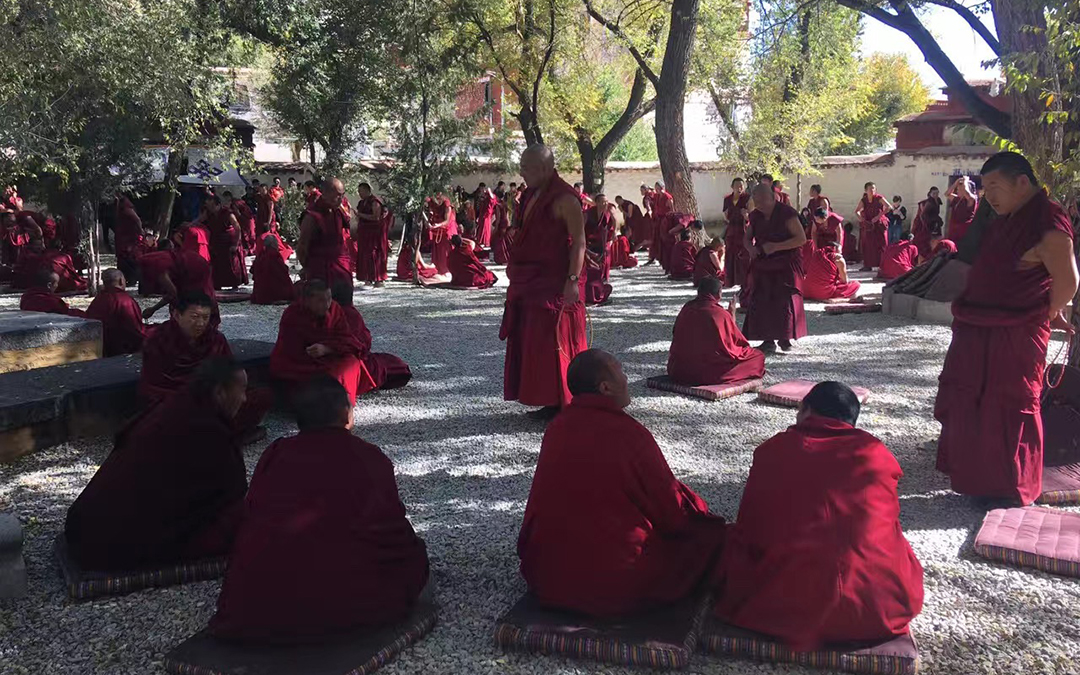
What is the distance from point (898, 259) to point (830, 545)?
1169 centimetres

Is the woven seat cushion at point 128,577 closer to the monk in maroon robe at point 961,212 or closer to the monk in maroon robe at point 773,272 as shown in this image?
the monk in maroon robe at point 773,272

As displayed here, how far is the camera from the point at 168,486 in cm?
358

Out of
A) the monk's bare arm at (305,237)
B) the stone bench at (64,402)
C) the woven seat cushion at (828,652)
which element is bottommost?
the woven seat cushion at (828,652)

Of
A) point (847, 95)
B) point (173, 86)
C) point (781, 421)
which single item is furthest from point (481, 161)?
point (781, 421)

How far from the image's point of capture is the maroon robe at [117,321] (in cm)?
716

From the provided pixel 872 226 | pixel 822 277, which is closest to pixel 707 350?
pixel 822 277

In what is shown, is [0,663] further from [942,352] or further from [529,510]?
[942,352]

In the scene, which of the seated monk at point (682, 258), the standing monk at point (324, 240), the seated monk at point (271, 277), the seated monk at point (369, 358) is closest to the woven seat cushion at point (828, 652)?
the seated monk at point (369, 358)

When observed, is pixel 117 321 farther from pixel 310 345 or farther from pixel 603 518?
pixel 603 518

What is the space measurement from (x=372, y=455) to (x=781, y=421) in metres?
3.58

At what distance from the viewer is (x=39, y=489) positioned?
4.75m

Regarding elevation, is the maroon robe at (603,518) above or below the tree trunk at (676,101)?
below

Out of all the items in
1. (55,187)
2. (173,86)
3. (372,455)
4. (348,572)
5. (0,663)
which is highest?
(173,86)

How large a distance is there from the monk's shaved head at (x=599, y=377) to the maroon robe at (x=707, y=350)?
11.8 ft
